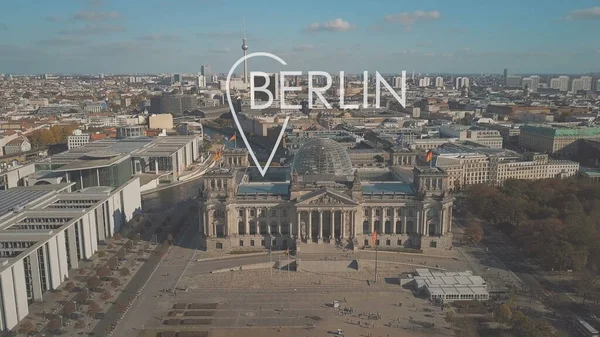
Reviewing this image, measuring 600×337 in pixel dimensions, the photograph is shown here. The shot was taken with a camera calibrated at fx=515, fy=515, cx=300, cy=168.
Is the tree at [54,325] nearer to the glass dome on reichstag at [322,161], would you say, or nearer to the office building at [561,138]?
the glass dome on reichstag at [322,161]

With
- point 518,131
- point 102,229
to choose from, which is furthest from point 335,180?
point 518,131

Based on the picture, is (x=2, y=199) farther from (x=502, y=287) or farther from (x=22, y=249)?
(x=502, y=287)

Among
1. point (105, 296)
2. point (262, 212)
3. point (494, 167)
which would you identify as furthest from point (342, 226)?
point (494, 167)

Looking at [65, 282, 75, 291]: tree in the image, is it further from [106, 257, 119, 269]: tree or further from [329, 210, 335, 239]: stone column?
[329, 210, 335, 239]: stone column

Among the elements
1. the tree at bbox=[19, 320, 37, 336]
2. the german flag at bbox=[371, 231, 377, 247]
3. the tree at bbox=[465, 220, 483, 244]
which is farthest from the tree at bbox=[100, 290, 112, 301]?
the tree at bbox=[465, 220, 483, 244]

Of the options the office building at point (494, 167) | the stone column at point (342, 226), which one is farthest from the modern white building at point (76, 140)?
the stone column at point (342, 226)

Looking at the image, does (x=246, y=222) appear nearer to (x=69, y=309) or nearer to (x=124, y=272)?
(x=124, y=272)
